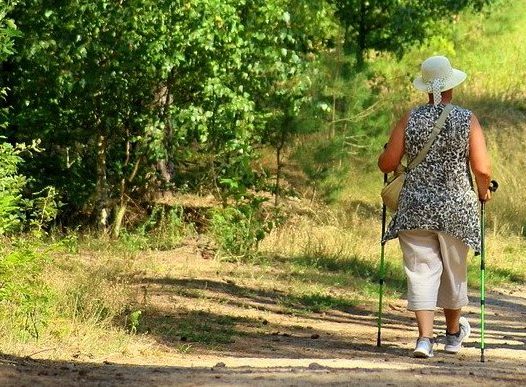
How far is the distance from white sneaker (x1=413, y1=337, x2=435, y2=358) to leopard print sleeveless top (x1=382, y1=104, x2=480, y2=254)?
75 cm

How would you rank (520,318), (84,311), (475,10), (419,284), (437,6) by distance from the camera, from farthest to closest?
1. (475,10)
2. (437,6)
3. (520,318)
4. (84,311)
5. (419,284)

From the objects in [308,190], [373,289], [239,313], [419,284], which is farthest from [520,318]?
[308,190]

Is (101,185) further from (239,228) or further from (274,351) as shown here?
(274,351)

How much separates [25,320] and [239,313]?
2.94 m

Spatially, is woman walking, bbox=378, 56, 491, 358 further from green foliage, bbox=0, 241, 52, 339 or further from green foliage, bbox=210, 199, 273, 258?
green foliage, bbox=210, 199, 273, 258

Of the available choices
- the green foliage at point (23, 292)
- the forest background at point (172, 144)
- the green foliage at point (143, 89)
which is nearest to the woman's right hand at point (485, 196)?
the forest background at point (172, 144)

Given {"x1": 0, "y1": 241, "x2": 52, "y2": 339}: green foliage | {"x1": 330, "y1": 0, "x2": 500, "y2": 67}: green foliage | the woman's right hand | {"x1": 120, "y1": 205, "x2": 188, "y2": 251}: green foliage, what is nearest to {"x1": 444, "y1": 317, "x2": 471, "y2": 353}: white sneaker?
the woman's right hand

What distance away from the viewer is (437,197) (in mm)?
10438

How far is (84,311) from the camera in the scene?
11.3 meters

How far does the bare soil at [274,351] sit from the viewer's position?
7.99 m

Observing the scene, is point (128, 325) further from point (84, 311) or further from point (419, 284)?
point (419, 284)

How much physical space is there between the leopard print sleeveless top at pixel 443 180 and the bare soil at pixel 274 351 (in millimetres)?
957

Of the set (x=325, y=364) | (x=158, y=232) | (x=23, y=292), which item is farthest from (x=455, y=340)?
(x=158, y=232)

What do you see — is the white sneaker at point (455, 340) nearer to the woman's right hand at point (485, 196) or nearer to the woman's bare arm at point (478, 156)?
the woman's right hand at point (485, 196)
